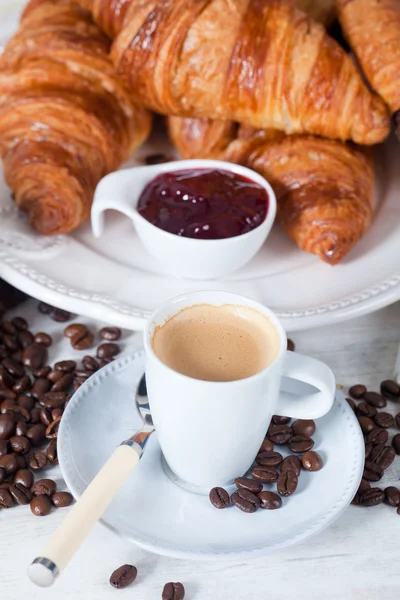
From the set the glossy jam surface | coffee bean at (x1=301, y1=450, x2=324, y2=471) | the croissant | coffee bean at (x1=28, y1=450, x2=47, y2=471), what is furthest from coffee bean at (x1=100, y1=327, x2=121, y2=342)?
the croissant

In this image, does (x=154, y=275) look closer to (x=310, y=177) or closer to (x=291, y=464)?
(x=310, y=177)

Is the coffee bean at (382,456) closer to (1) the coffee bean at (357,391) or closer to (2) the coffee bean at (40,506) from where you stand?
(1) the coffee bean at (357,391)

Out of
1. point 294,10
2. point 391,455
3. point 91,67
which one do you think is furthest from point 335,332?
point 91,67

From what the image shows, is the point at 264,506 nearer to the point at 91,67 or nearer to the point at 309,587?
the point at 309,587

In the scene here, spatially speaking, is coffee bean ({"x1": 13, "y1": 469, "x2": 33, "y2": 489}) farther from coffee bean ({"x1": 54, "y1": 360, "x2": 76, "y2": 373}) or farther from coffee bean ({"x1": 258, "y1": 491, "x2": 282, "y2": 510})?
coffee bean ({"x1": 258, "y1": 491, "x2": 282, "y2": 510})

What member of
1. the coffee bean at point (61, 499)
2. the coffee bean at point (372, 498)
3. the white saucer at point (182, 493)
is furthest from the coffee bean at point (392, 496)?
the coffee bean at point (61, 499)

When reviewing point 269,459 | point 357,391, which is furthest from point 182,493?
point 357,391
